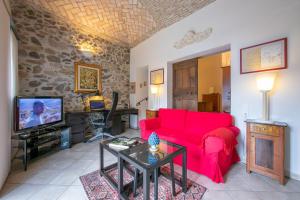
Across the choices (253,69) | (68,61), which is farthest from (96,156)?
(253,69)

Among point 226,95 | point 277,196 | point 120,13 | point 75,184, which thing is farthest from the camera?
point 226,95

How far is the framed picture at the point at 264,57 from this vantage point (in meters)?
2.03

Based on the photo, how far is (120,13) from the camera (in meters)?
3.40

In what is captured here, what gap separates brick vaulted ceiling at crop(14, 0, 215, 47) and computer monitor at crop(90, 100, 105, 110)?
207 cm

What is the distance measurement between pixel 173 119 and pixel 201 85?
2.42 meters

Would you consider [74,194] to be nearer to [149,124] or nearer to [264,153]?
[149,124]

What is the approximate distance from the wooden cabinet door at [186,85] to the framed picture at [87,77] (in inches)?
93.5

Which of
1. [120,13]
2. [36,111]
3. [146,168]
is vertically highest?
[120,13]

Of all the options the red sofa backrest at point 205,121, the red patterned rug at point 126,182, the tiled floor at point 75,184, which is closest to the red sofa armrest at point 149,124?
the red sofa backrest at point 205,121

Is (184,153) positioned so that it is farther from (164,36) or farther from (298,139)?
(164,36)

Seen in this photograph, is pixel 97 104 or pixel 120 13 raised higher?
pixel 120 13

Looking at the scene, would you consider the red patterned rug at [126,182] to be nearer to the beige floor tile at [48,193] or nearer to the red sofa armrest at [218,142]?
the beige floor tile at [48,193]

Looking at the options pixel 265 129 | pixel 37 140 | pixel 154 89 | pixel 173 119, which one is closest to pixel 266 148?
pixel 265 129

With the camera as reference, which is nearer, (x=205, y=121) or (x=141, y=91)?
(x=205, y=121)
